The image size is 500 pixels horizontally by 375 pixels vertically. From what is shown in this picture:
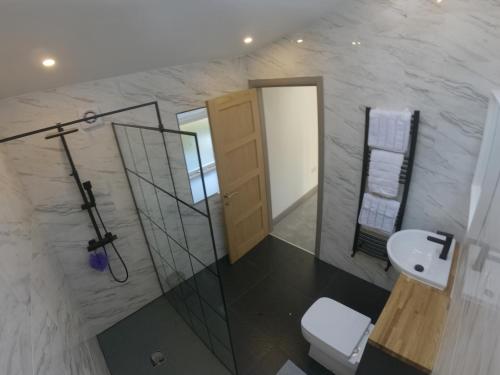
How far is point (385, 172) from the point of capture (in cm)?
234

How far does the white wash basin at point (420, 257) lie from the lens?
6.41 ft

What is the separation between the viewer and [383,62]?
84.8 inches

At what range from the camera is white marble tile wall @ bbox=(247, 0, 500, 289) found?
1.80 metres

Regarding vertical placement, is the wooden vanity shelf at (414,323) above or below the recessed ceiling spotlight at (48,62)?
below

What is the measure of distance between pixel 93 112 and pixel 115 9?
1120 mm

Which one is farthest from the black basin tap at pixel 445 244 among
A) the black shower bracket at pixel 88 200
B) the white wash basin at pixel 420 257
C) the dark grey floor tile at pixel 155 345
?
the black shower bracket at pixel 88 200

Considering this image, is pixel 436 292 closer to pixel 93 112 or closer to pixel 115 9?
pixel 115 9

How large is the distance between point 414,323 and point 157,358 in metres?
2.13

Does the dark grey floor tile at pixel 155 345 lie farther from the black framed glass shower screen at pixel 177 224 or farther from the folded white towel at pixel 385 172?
the folded white towel at pixel 385 172

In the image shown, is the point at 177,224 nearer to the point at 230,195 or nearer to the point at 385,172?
the point at 230,195

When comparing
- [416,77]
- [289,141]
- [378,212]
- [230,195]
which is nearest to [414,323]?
[378,212]

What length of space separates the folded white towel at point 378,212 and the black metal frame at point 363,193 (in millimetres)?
49

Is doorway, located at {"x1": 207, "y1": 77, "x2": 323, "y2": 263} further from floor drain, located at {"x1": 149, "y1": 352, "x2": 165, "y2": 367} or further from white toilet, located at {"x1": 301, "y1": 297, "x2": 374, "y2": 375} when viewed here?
floor drain, located at {"x1": 149, "y1": 352, "x2": 165, "y2": 367}

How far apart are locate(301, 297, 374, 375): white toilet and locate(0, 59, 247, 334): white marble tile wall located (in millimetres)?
1446
